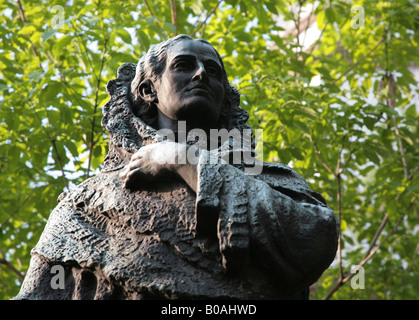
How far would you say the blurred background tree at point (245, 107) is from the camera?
23.2 feet

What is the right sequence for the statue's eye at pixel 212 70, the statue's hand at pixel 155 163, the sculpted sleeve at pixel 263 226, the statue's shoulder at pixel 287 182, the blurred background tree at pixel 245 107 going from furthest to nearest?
the blurred background tree at pixel 245 107 < the statue's eye at pixel 212 70 < the statue's shoulder at pixel 287 182 < the statue's hand at pixel 155 163 < the sculpted sleeve at pixel 263 226

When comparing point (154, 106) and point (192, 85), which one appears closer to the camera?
point (192, 85)

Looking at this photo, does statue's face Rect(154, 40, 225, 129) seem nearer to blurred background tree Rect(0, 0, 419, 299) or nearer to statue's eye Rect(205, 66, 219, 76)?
statue's eye Rect(205, 66, 219, 76)

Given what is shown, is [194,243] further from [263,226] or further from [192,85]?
[192,85]

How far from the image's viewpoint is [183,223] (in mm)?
3340

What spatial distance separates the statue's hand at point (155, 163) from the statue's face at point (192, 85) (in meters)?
0.44

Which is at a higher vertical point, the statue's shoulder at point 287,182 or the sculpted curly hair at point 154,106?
the sculpted curly hair at point 154,106

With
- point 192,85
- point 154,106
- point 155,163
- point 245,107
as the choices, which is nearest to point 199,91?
point 192,85

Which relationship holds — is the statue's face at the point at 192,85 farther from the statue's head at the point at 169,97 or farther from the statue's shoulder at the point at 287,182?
the statue's shoulder at the point at 287,182

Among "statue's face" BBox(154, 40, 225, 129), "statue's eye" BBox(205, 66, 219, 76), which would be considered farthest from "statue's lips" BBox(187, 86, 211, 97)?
A: "statue's eye" BBox(205, 66, 219, 76)

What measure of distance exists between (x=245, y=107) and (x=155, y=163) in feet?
13.5

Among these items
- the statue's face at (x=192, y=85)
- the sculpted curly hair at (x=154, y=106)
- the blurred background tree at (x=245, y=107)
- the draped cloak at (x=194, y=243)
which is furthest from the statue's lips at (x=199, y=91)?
the blurred background tree at (x=245, y=107)

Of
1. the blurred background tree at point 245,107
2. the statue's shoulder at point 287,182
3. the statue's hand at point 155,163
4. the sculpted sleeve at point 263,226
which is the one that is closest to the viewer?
the sculpted sleeve at point 263,226
